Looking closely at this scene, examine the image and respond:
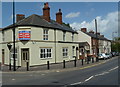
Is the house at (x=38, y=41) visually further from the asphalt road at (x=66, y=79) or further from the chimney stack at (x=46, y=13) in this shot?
the asphalt road at (x=66, y=79)

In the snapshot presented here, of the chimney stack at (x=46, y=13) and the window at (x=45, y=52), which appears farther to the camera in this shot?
the chimney stack at (x=46, y=13)

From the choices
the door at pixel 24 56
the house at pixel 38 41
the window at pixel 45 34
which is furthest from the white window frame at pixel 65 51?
the door at pixel 24 56

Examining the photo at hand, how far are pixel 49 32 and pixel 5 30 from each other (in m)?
7.97

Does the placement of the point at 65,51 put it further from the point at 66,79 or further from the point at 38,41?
the point at 66,79

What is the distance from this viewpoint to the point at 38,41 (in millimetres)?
25922

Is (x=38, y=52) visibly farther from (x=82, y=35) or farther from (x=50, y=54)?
(x=82, y=35)

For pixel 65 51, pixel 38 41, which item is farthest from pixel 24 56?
pixel 65 51

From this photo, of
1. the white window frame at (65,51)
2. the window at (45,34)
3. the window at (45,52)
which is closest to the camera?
the window at (45,52)

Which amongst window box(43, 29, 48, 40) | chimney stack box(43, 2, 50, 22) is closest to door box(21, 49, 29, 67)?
window box(43, 29, 48, 40)

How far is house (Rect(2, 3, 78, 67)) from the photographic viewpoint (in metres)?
24.7

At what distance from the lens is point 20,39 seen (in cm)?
2450

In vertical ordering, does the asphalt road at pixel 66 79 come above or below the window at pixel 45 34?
below

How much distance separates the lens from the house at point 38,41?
2473cm

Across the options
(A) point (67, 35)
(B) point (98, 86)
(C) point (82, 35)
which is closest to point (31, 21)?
(A) point (67, 35)
